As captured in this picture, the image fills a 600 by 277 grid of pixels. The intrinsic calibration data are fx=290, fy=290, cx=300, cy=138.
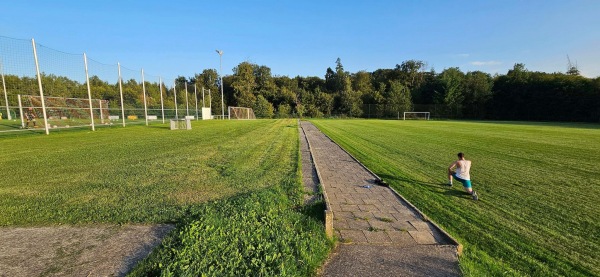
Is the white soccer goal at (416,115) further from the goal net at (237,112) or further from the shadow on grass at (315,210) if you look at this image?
the shadow on grass at (315,210)

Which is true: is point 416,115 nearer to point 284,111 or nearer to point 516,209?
point 284,111

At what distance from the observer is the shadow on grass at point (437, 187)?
19.7ft

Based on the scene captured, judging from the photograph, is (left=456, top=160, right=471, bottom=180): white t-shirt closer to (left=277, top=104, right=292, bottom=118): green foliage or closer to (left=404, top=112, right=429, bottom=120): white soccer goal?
(left=277, top=104, right=292, bottom=118): green foliage

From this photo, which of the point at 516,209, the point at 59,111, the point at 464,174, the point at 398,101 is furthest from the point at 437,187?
the point at 398,101

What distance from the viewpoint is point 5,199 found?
484cm

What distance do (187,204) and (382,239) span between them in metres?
3.06

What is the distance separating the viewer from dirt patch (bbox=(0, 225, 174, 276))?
2898mm

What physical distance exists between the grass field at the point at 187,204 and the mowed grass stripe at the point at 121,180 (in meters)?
0.02

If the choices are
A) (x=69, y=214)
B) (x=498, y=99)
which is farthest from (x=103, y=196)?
(x=498, y=99)

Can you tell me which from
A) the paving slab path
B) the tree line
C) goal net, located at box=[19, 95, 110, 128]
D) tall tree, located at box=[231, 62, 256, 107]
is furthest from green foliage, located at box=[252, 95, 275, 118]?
the paving slab path

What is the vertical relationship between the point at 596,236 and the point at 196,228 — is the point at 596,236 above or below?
below

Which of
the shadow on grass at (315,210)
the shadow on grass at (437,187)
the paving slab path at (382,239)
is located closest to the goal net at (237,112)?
the shadow on grass at (437,187)

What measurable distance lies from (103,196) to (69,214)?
0.84 meters

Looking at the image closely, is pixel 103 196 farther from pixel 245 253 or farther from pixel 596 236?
pixel 596 236
